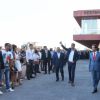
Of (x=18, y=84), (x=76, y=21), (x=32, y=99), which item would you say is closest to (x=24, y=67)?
(x=18, y=84)

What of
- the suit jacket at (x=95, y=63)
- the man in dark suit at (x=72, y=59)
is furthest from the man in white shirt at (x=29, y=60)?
the suit jacket at (x=95, y=63)

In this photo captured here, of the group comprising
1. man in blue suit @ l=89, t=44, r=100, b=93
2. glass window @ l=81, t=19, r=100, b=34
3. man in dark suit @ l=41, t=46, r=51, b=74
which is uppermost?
glass window @ l=81, t=19, r=100, b=34

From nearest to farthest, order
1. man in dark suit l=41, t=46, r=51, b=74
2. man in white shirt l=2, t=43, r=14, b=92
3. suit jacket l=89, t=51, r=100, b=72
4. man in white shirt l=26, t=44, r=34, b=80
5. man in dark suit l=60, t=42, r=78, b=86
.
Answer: suit jacket l=89, t=51, r=100, b=72 → man in white shirt l=2, t=43, r=14, b=92 → man in dark suit l=60, t=42, r=78, b=86 → man in white shirt l=26, t=44, r=34, b=80 → man in dark suit l=41, t=46, r=51, b=74

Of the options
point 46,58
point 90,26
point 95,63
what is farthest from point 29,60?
point 90,26

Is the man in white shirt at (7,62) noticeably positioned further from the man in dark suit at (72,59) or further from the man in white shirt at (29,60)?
the man in white shirt at (29,60)

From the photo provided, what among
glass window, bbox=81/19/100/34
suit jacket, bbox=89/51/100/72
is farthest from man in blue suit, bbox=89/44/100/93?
glass window, bbox=81/19/100/34

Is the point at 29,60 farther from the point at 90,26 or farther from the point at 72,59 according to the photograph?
the point at 90,26

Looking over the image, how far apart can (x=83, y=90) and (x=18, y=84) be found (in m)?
3.28

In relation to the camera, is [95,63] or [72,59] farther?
[72,59]

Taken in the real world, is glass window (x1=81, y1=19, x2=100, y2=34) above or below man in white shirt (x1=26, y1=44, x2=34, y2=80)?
above

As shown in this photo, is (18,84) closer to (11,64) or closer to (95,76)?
(11,64)

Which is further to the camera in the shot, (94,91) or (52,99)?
(94,91)

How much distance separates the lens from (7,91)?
50.6 ft

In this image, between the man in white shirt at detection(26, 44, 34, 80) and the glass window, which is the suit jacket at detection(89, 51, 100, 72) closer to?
the man in white shirt at detection(26, 44, 34, 80)
